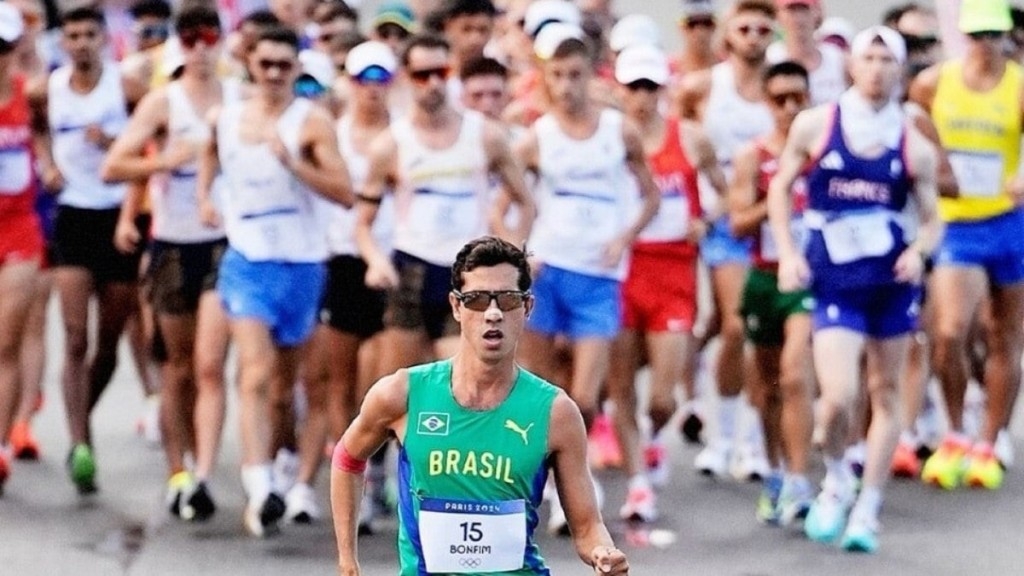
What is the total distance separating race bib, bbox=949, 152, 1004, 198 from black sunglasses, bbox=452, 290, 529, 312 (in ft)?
21.0

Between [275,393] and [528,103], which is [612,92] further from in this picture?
[275,393]

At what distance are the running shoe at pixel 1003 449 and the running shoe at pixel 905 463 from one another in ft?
1.39

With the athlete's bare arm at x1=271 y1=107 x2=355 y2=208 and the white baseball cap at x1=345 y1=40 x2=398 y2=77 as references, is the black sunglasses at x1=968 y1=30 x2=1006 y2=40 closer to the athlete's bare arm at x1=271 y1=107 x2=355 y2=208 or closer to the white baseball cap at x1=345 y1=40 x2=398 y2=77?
the white baseball cap at x1=345 y1=40 x2=398 y2=77

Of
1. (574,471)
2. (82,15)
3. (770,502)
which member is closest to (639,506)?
(770,502)

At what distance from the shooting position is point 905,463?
14.3m

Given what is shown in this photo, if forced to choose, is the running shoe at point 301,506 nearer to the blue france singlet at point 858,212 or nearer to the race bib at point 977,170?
the blue france singlet at point 858,212

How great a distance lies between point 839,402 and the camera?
480 inches

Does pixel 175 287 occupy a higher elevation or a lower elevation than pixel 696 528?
higher

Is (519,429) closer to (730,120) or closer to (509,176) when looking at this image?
(509,176)

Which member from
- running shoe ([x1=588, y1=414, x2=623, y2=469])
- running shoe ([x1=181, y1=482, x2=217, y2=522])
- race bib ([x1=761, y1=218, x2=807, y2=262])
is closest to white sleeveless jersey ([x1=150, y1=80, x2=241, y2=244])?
running shoe ([x1=181, y1=482, x2=217, y2=522])

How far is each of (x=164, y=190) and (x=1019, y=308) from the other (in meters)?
4.33

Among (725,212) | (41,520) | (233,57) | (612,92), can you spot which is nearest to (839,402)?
(725,212)

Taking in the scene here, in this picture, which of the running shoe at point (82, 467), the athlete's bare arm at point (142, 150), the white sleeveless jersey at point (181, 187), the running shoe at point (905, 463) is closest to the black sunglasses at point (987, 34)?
the running shoe at point (905, 463)

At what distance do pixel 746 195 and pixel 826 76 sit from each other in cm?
192
